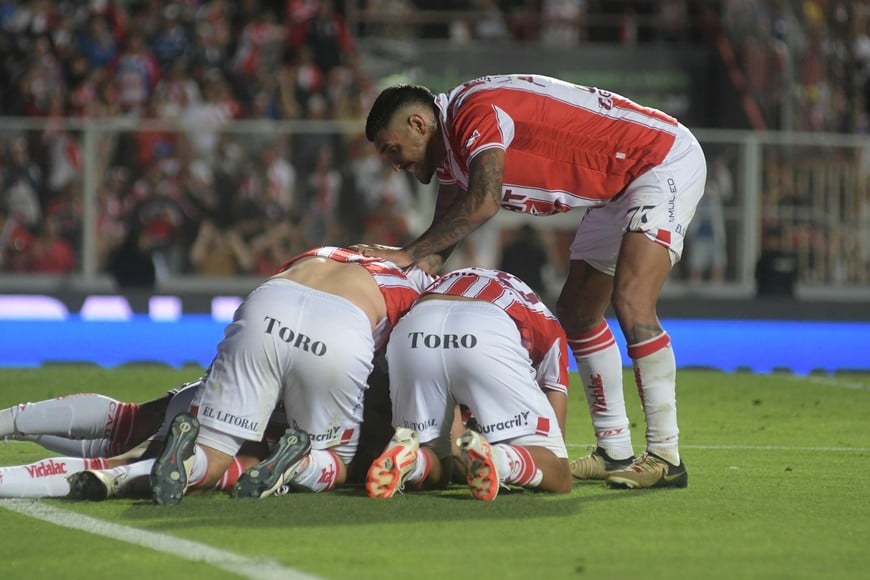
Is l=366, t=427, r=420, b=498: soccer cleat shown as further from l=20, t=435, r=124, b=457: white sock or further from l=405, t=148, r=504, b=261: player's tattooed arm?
l=20, t=435, r=124, b=457: white sock

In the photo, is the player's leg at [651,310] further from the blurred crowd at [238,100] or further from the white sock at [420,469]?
the blurred crowd at [238,100]

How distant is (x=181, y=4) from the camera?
63.6ft

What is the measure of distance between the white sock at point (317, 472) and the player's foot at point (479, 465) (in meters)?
0.61

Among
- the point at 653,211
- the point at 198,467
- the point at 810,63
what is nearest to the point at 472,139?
the point at 653,211

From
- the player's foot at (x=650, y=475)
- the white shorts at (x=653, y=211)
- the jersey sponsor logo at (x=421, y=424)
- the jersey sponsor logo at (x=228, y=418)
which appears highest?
the white shorts at (x=653, y=211)

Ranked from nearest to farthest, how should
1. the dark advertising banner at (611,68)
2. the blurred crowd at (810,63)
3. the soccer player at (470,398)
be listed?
1. the soccer player at (470,398)
2. the blurred crowd at (810,63)
3. the dark advertising banner at (611,68)

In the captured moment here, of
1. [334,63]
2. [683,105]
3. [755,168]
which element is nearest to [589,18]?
[683,105]

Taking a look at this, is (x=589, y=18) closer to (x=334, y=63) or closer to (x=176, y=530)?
(x=334, y=63)

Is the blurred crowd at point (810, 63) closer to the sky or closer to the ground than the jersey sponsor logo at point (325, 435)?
closer to the sky

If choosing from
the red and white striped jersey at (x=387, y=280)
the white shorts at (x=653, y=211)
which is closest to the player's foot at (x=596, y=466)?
the white shorts at (x=653, y=211)

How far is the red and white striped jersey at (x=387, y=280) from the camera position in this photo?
607 cm

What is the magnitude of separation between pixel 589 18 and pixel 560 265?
8.31m

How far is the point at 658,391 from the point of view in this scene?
632 centimetres

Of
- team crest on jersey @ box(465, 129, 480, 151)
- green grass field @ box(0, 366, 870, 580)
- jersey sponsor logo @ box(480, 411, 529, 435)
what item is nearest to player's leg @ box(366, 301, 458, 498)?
green grass field @ box(0, 366, 870, 580)
